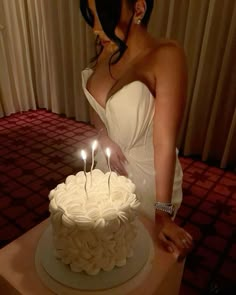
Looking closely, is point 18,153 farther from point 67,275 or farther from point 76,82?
point 67,275

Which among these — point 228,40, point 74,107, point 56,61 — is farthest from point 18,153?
point 228,40

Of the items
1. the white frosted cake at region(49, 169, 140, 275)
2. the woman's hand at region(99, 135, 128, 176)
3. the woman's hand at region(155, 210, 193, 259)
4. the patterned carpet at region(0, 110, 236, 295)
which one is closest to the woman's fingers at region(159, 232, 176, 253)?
the woman's hand at region(155, 210, 193, 259)

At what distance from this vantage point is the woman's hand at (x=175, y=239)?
901mm

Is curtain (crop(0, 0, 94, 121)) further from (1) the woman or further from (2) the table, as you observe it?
(2) the table

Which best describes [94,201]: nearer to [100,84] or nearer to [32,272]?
[32,272]

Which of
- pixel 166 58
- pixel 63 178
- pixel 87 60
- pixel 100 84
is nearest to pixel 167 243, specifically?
pixel 166 58

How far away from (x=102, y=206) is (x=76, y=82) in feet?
10.5

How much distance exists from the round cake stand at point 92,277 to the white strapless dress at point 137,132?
31cm

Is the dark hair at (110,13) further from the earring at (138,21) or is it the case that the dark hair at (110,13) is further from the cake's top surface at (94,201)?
the cake's top surface at (94,201)

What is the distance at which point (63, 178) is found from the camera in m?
2.67

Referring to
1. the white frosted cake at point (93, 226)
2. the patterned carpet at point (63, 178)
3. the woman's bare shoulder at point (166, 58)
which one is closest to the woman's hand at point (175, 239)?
the white frosted cake at point (93, 226)

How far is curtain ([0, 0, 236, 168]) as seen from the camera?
2.63 m

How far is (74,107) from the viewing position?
4.09 meters

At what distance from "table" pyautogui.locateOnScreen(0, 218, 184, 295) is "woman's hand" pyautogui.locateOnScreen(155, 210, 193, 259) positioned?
2 cm
